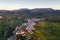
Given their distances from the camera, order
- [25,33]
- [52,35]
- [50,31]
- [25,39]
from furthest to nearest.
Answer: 1. [50,31]
2. [52,35]
3. [25,33]
4. [25,39]

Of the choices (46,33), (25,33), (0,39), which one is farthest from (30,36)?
(0,39)

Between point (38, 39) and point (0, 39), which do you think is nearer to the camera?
point (38, 39)

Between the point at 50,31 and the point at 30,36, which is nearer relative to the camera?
the point at 30,36

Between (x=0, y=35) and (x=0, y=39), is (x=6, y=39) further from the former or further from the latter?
(x=0, y=35)

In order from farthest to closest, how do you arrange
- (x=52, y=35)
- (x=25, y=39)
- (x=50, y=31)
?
(x=50, y=31) < (x=52, y=35) < (x=25, y=39)

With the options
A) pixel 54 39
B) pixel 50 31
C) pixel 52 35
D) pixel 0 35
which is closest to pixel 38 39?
pixel 54 39

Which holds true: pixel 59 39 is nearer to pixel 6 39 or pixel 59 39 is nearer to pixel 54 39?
pixel 54 39

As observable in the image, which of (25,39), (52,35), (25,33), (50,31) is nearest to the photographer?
(25,39)

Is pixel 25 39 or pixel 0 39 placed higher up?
pixel 25 39

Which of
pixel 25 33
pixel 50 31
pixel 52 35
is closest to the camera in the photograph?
pixel 25 33
